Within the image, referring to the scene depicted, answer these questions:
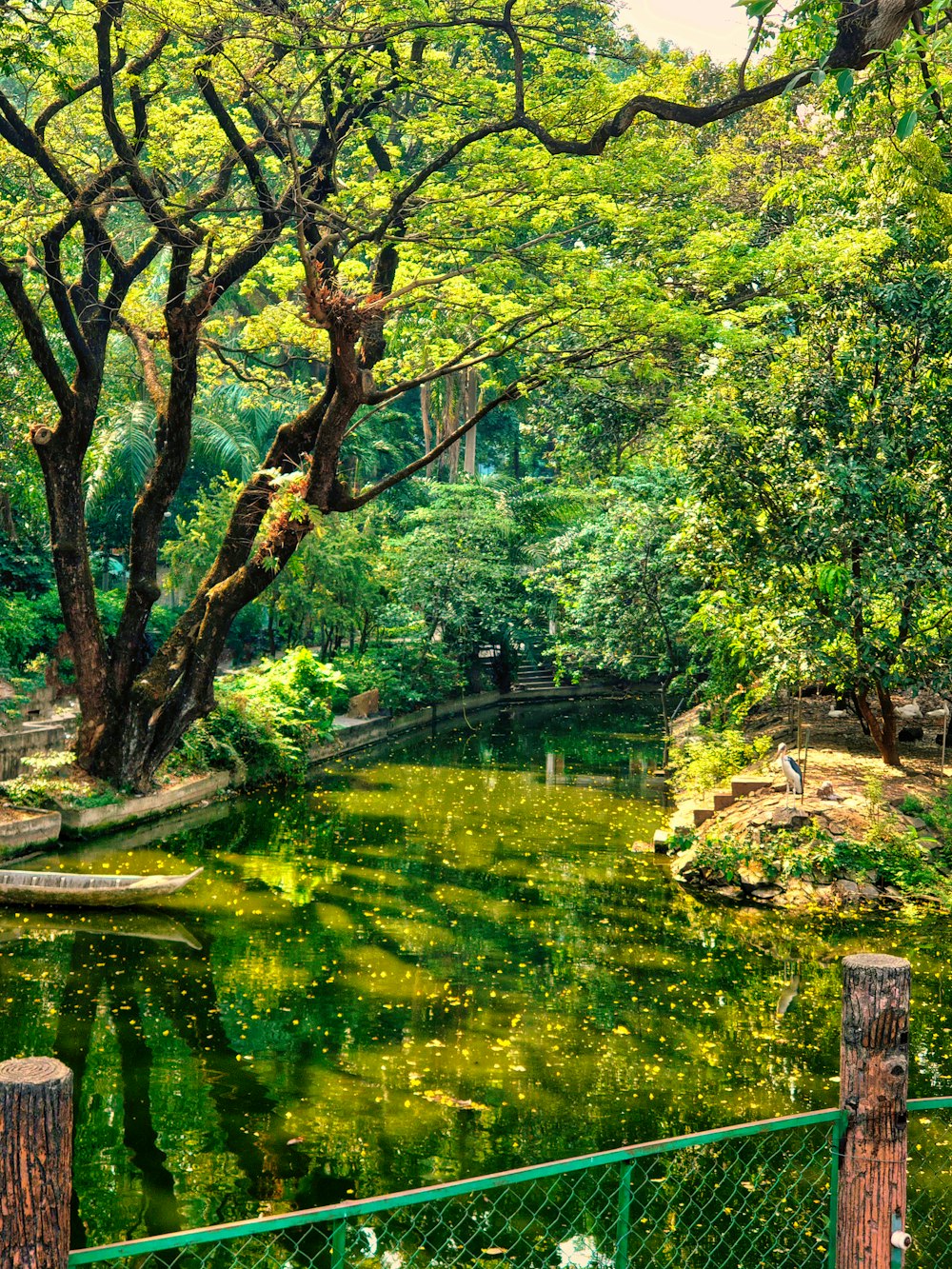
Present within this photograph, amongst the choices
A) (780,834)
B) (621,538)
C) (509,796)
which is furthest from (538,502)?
(780,834)

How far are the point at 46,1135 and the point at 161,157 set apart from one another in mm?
14957

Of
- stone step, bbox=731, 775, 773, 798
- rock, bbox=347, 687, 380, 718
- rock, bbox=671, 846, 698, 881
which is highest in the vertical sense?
rock, bbox=347, 687, 380, 718

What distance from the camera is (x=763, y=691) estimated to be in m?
19.3

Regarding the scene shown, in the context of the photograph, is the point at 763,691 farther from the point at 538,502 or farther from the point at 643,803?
the point at 538,502

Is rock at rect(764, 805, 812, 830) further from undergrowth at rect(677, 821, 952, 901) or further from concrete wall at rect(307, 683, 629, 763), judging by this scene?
concrete wall at rect(307, 683, 629, 763)

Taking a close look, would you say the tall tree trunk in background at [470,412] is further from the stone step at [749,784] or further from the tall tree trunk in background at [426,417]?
the stone step at [749,784]

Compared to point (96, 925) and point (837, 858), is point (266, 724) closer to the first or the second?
point (96, 925)

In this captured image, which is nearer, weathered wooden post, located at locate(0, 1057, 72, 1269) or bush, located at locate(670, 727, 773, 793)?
weathered wooden post, located at locate(0, 1057, 72, 1269)

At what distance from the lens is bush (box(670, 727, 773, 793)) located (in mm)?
19719

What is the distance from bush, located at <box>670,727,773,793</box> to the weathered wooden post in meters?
16.4

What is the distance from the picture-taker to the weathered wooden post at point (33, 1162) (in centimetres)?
353

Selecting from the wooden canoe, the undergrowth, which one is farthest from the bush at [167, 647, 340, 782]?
the undergrowth

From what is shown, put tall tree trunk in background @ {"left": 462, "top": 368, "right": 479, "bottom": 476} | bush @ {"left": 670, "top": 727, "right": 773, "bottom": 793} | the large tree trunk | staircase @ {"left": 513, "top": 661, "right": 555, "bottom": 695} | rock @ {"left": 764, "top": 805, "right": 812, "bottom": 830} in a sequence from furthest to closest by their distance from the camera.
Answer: tall tree trunk in background @ {"left": 462, "top": 368, "right": 479, "bottom": 476} < staircase @ {"left": 513, "top": 661, "right": 555, "bottom": 695} < bush @ {"left": 670, "top": 727, "right": 773, "bottom": 793} < the large tree trunk < rock @ {"left": 764, "top": 805, "right": 812, "bottom": 830}

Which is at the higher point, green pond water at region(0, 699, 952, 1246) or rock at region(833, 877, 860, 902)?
rock at region(833, 877, 860, 902)
